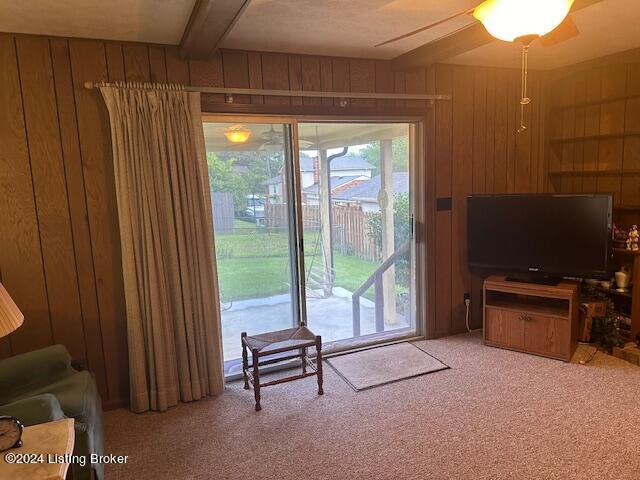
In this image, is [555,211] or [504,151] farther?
[504,151]

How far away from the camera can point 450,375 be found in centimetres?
324

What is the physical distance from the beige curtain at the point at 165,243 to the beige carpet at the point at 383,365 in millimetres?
1000

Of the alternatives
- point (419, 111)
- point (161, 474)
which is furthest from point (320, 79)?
point (161, 474)

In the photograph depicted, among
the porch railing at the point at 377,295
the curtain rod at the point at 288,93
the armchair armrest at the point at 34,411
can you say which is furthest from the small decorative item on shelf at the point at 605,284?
the armchair armrest at the point at 34,411

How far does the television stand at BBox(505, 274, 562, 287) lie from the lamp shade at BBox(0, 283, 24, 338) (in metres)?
3.40

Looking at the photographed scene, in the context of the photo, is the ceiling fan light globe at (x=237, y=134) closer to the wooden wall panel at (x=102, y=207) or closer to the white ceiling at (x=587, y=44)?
the wooden wall panel at (x=102, y=207)

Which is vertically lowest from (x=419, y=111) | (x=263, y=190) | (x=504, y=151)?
(x=263, y=190)

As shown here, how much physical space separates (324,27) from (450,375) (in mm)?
2506

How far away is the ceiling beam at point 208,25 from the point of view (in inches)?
79.7

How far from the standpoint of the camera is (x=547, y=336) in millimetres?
3447

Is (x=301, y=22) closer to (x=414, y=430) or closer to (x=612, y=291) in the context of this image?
(x=414, y=430)

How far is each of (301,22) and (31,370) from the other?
2422 millimetres

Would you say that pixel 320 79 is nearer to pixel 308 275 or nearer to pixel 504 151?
pixel 308 275

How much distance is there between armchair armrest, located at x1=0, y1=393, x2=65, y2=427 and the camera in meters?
1.78
